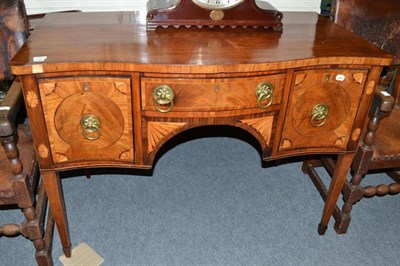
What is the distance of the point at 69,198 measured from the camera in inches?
88.1

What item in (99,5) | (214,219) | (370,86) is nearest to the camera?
(370,86)

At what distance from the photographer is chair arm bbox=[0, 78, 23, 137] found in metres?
1.35

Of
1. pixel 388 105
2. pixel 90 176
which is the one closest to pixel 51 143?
pixel 90 176

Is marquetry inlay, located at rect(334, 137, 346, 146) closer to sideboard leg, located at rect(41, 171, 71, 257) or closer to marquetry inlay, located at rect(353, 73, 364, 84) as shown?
marquetry inlay, located at rect(353, 73, 364, 84)

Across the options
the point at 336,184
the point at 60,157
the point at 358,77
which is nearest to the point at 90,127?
the point at 60,157

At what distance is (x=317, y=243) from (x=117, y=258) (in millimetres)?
1049

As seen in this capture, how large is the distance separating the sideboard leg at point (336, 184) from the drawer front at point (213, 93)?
1.85ft

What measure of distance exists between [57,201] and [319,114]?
3.90 feet

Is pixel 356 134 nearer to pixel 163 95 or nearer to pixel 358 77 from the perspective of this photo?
pixel 358 77

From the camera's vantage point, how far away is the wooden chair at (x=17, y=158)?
4.69ft

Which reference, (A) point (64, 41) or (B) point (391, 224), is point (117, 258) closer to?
(A) point (64, 41)

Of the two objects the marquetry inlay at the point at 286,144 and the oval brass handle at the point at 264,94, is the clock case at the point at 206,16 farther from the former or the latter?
the marquetry inlay at the point at 286,144

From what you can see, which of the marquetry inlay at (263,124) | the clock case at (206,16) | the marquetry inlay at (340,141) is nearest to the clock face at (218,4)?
the clock case at (206,16)

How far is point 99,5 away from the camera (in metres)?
2.44
